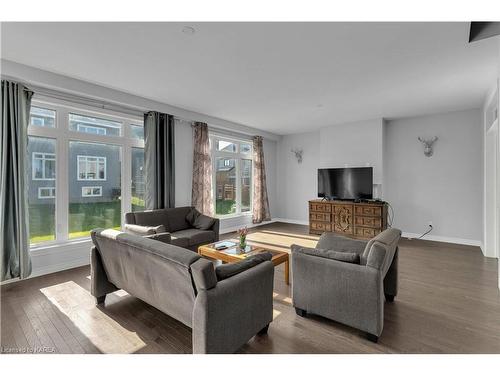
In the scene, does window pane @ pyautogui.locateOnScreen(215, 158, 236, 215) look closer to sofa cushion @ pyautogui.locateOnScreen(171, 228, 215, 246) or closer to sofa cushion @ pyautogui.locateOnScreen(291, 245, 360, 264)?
sofa cushion @ pyautogui.locateOnScreen(171, 228, 215, 246)

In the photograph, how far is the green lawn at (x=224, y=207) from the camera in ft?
21.0

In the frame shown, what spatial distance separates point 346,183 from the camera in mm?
5898

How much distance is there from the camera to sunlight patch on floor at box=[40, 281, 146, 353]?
2.02 m

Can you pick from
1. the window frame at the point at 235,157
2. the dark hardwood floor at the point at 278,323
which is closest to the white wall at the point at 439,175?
the dark hardwood floor at the point at 278,323

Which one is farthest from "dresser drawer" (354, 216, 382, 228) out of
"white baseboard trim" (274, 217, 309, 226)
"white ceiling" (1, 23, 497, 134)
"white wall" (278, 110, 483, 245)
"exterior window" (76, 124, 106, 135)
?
"exterior window" (76, 124, 106, 135)

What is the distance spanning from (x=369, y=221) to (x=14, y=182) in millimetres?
6035

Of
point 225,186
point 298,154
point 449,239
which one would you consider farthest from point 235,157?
point 449,239

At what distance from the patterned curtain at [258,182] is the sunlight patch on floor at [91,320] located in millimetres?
4709

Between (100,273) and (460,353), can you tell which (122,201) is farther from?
(460,353)

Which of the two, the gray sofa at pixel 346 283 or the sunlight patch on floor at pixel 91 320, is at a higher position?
the gray sofa at pixel 346 283

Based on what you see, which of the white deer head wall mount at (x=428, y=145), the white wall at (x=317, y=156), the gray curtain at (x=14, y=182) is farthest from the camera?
the white wall at (x=317, y=156)

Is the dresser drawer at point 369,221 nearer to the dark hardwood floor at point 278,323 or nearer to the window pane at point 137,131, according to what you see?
the dark hardwood floor at point 278,323

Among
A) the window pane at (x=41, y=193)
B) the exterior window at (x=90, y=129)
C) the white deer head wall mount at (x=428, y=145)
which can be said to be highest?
the exterior window at (x=90, y=129)

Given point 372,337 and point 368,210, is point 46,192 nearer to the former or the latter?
point 372,337
